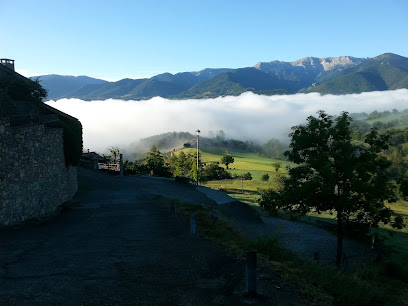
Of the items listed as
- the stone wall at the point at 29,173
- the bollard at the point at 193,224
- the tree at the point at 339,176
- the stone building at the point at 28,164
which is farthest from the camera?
the tree at the point at 339,176

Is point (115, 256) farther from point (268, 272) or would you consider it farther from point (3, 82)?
point (3, 82)

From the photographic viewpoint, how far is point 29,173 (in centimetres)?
1443

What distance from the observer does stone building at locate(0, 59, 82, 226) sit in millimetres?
12672

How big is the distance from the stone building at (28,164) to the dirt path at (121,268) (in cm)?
105

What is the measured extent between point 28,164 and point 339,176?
15508mm

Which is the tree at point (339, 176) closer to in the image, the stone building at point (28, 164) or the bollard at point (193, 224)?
the bollard at point (193, 224)

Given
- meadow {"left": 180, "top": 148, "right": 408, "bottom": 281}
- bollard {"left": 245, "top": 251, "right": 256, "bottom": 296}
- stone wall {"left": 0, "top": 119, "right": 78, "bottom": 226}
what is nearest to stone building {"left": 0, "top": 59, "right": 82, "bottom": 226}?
stone wall {"left": 0, "top": 119, "right": 78, "bottom": 226}

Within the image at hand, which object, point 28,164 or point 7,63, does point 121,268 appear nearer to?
point 28,164

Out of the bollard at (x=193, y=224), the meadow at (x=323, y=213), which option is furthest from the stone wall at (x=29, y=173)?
the meadow at (x=323, y=213)

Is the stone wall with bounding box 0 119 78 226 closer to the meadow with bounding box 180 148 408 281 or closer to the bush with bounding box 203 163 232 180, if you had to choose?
the meadow with bounding box 180 148 408 281

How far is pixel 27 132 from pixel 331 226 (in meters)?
30.8

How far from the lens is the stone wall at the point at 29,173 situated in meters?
12.6

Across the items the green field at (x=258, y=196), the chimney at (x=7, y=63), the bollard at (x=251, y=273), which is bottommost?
the green field at (x=258, y=196)

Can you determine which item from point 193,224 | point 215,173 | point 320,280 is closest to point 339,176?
point 193,224
